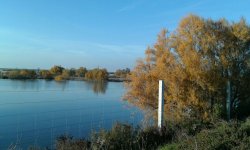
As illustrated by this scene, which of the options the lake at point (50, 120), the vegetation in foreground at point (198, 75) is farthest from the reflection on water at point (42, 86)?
the vegetation in foreground at point (198, 75)

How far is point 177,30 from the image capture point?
14.1 metres

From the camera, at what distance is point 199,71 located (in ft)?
41.4

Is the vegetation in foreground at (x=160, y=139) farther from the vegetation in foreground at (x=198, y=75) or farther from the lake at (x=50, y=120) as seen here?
the lake at (x=50, y=120)

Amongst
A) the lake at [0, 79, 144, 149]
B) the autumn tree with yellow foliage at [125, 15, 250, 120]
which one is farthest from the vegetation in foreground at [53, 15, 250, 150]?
the lake at [0, 79, 144, 149]

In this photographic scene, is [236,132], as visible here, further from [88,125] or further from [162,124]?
[88,125]

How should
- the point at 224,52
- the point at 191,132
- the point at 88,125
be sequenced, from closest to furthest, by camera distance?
the point at 191,132, the point at 224,52, the point at 88,125

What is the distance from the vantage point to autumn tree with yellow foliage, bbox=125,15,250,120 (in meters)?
12.8

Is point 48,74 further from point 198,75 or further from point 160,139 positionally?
point 160,139

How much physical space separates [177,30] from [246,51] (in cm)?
349

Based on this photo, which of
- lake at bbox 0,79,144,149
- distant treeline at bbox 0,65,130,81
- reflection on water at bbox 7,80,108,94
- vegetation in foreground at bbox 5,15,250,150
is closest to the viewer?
vegetation in foreground at bbox 5,15,250,150

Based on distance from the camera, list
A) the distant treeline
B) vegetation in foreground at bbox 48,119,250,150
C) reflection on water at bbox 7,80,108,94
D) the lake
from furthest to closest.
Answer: the distant treeline → reflection on water at bbox 7,80,108,94 → the lake → vegetation in foreground at bbox 48,119,250,150

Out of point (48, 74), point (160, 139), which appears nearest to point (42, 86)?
point (48, 74)

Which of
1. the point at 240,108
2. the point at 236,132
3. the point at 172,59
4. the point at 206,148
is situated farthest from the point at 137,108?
the point at 206,148

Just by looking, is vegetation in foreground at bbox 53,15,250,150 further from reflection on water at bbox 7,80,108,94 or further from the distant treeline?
the distant treeline
